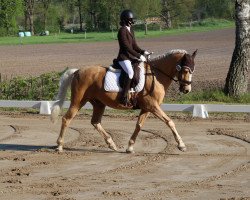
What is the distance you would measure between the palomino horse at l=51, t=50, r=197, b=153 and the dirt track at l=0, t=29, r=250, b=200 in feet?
2.00

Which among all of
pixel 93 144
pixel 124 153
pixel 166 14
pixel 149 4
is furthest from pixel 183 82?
pixel 166 14

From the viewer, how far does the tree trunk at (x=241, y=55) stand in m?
20.4

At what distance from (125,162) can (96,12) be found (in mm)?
101186

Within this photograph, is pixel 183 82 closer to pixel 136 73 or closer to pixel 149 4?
pixel 136 73

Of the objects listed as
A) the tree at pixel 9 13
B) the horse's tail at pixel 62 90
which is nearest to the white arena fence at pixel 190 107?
the horse's tail at pixel 62 90

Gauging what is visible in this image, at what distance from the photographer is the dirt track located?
9.83 meters

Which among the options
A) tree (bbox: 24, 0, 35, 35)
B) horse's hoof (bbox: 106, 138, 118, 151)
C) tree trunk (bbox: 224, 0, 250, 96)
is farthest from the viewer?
tree (bbox: 24, 0, 35, 35)

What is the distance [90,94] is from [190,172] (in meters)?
3.03

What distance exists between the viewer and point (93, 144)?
14.3 meters

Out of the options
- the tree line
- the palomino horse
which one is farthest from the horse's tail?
the tree line

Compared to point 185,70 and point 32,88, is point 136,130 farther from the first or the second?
point 32,88

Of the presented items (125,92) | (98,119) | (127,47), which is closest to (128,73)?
(125,92)

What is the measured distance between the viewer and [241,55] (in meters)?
20.5

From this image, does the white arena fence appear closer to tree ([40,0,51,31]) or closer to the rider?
the rider
